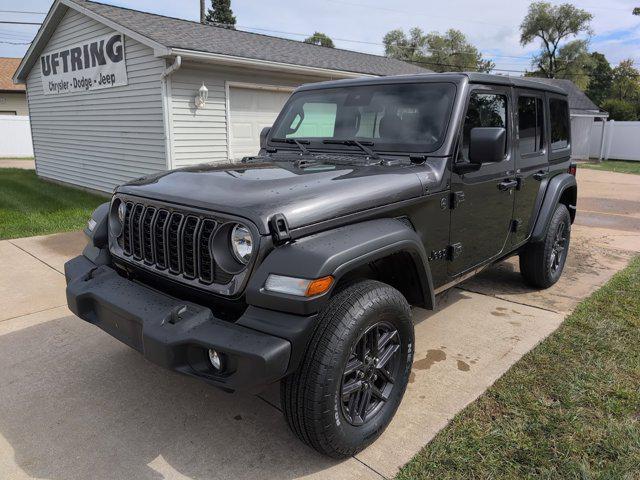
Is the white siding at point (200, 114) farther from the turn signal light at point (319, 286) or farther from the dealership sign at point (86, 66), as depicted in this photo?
the turn signal light at point (319, 286)

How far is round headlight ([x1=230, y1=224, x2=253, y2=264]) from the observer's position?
232 centimetres

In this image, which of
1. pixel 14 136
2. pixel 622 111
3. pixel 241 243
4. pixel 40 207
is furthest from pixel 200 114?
pixel 622 111

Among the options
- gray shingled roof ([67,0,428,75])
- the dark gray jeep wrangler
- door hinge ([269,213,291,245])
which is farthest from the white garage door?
door hinge ([269,213,291,245])

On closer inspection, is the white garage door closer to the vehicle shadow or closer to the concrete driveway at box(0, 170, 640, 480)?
the concrete driveway at box(0, 170, 640, 480)

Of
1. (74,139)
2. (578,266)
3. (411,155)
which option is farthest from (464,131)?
(74,139)

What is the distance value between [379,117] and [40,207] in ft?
27.4

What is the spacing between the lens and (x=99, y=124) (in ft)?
37.1

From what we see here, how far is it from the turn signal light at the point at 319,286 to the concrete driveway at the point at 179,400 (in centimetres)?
96

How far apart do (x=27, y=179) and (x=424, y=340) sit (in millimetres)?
14017

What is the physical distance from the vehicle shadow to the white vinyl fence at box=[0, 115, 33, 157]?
2399cm

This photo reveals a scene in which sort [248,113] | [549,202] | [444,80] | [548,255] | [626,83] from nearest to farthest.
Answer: [444,80] → [549,202] → [548,255] → [248,113] → [626,83]

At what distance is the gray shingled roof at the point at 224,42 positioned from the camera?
9250 mm

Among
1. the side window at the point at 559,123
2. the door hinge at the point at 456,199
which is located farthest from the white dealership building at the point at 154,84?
the door hinge at the point at 456,199

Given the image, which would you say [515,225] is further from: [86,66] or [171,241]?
[86,66]
